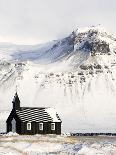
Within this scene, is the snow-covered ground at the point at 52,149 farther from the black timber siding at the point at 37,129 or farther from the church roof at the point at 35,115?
the church roof at the point at 35,115

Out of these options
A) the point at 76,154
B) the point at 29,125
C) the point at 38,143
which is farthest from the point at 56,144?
the point at 29,125

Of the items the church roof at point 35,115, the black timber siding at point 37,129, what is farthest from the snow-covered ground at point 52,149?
the church roof at point 35,115

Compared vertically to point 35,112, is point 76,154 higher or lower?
lower

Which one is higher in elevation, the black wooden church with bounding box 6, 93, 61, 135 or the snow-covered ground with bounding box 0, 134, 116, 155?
the black wooden church with bounding box 6, 93, 61, 135

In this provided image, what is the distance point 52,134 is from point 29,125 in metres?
5.45

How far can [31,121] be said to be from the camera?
4424 inches

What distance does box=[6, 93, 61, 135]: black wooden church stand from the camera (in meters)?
112

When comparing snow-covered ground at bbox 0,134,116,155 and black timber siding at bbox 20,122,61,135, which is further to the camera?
black timber siding at bbox 20,122,61,135

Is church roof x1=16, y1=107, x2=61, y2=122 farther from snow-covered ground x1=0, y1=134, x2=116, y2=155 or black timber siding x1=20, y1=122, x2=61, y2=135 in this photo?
snow-covered ground x1=0, y1=134, x2=116, y2=155

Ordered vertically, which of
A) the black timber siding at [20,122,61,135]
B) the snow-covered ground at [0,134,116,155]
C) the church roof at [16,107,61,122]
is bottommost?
the snow-covered ground at [0,134,116,155]

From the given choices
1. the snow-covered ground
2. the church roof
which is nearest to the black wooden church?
the church roof

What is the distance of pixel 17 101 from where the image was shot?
113688 mm

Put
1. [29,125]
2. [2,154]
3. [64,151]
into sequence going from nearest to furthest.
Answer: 1. [2,154]
2. [64,151]
3. [29,125]

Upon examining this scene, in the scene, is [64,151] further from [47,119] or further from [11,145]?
[47,119]
